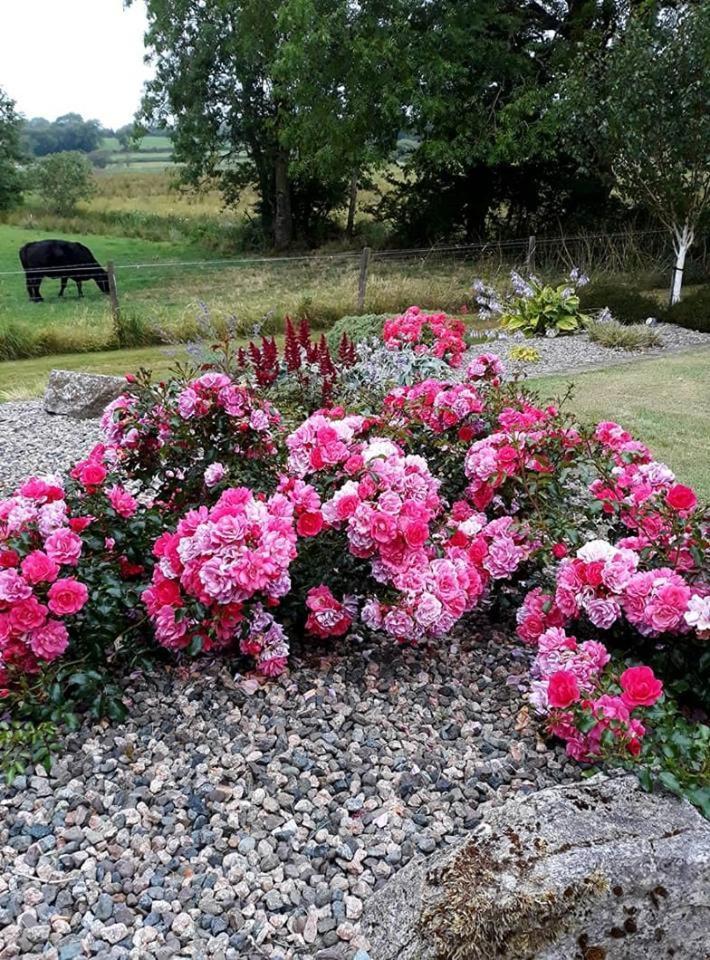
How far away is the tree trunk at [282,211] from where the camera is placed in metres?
20.7

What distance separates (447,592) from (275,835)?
33.4 inches

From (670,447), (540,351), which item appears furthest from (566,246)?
(670,447)

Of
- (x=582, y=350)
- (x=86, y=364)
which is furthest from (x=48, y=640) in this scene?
(x=582, y=350)

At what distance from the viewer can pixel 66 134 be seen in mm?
59469

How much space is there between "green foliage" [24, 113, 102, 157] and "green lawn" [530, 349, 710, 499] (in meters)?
53.7

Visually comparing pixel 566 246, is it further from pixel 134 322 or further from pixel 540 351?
pixel 134 322

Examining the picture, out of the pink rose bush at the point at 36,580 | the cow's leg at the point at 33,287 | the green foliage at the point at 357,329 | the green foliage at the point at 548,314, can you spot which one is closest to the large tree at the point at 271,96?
the cow's leg at the point at 33,287

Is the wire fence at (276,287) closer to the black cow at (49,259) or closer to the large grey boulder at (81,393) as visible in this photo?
the black cow at (49,259)

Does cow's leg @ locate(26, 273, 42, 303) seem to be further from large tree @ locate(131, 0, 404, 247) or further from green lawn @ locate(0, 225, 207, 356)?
large tree @ locate(131, 0, 404, 247)

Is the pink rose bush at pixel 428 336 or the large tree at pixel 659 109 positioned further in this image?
the large tree at pixel 659 109

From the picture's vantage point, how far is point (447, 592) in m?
2.40

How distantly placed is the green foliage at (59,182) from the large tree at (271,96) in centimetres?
541

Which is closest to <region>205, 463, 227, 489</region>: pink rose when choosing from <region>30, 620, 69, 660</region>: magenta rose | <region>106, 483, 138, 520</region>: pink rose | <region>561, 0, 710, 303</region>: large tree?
<region>106, 483, 138, 520</region>: pink rose

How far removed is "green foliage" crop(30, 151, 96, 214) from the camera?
82.6 feet
